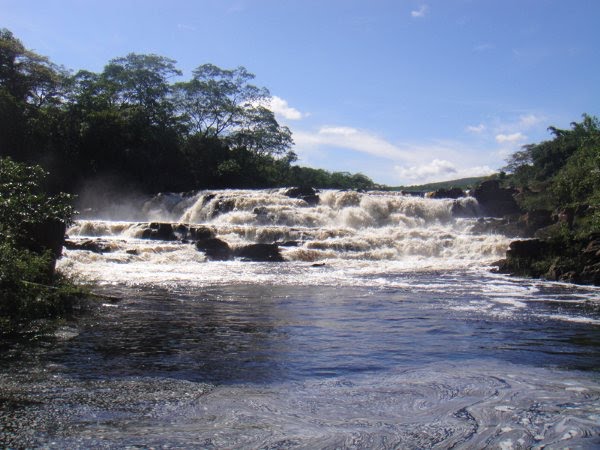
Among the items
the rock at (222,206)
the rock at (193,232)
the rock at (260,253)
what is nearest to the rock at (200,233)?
the rock at (193,232)

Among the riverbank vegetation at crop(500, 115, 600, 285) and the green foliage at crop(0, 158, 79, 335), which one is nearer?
the green foliage at crop(0, 158, 79, 335)

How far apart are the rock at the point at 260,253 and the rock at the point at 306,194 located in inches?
374

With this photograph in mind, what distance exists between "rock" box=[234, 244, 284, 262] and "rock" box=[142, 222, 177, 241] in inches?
158

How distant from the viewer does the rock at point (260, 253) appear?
2202 cm

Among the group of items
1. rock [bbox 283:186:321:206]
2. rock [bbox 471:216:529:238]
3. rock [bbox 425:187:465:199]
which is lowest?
rock [bbox 471:216:529:238]

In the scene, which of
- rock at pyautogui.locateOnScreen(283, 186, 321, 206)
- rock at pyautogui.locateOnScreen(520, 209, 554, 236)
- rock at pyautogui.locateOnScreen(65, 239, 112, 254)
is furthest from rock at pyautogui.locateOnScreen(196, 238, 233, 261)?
rock at pyautogui.locateOnScreen(520, 209, 554, 236)

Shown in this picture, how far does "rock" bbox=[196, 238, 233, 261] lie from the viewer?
21953mm

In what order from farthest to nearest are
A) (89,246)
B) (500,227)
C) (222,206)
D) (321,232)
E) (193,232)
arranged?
1. (222,206)
2. (500,227)
3. (321,232)
4. (193,232)
5. (89,246)

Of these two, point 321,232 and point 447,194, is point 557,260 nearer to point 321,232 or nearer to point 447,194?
Answer: point 321,232

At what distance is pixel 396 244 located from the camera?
79.5 feet

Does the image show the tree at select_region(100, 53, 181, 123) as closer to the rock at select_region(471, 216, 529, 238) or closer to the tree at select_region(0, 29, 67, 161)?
the tree at select_region(0, 29, 67, 161)

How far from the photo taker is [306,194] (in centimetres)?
3281

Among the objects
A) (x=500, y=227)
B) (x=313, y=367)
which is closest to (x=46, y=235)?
(x=313, y=367)

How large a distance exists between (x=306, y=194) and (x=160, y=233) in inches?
397
